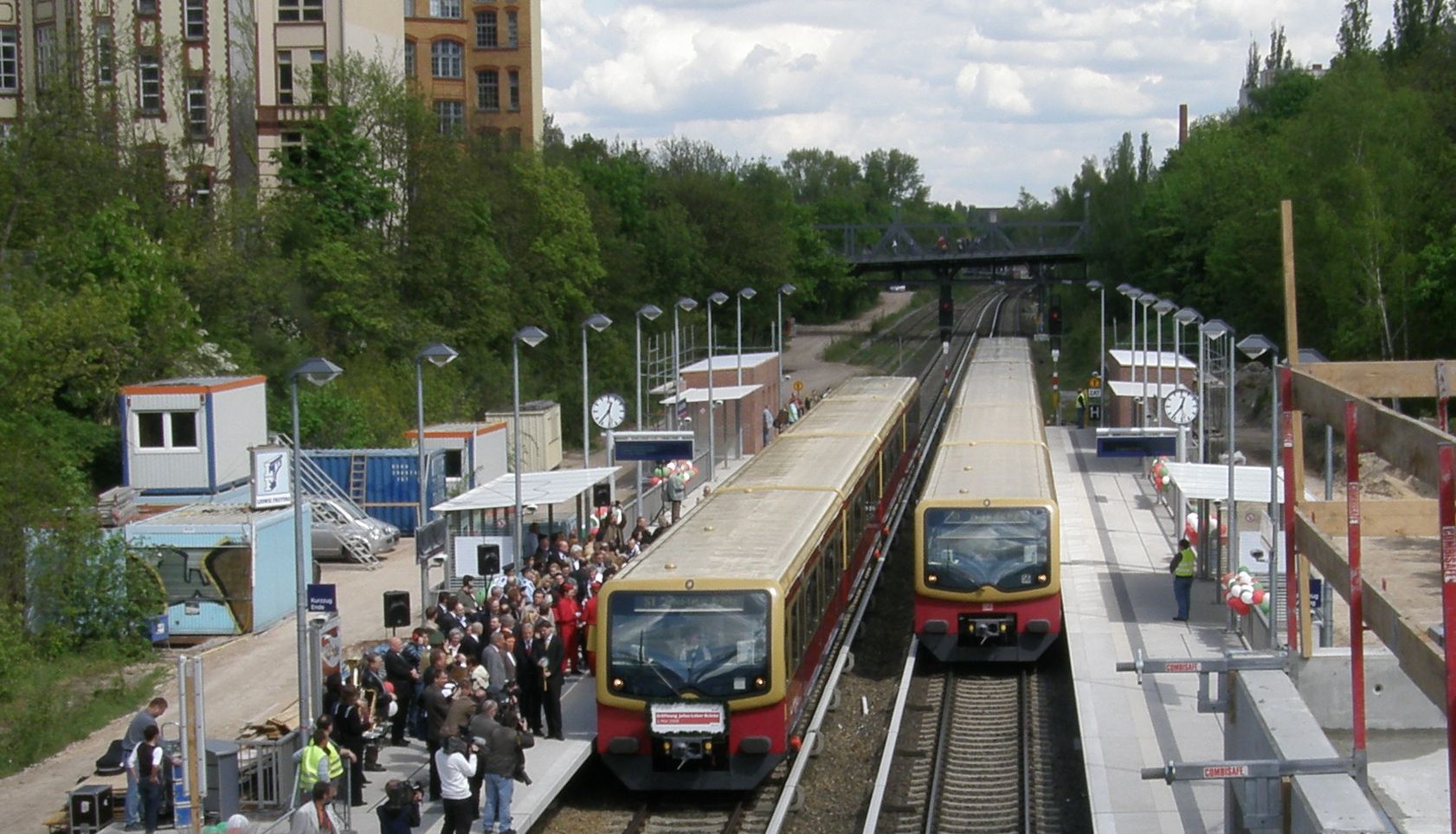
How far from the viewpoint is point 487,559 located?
2312 centimetres

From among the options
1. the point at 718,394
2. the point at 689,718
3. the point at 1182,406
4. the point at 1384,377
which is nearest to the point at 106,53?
the point at 718,394

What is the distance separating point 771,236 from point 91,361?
46.1m

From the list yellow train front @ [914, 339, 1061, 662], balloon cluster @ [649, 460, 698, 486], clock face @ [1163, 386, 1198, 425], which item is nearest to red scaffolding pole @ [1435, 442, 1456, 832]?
yellow train front @ [914, 339, 1061, 662]

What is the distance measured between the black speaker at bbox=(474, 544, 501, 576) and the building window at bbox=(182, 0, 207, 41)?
113 ft

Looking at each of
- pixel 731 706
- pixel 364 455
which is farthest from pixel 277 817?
pixel 364 455

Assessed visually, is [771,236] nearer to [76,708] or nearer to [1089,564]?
[1089,564]

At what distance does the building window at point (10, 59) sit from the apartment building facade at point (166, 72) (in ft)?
2.71

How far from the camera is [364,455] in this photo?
3528 cm

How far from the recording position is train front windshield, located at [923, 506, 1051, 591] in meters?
20.8

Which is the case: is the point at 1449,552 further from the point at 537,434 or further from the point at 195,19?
the point at 195,19

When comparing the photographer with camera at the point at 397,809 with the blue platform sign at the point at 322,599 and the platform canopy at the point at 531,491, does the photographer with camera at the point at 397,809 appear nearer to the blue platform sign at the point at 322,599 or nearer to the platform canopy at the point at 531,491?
the blue platform sign at the point at 322,599

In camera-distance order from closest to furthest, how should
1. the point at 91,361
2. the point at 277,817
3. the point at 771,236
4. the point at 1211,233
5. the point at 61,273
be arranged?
the point at 277,817
the point at 91,361
the point at 61,273
the point at 1211,233
the point at 771,236

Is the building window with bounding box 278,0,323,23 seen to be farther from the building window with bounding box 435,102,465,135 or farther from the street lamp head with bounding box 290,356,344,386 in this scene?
the street lamp head with bounding box 290,356,344,386

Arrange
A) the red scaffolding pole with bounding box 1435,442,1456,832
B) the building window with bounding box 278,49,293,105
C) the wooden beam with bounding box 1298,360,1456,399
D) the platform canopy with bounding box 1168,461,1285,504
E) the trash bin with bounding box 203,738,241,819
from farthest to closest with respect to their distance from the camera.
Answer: the building window with bounding box 278,49,293,105 < the platform canopy with bounding box 1168,461,1285,504 < the trash bin with bounding box 203,738,241,819 < the wooden beam with bounding box 1298,360,1456,399 < the red scaffolding pole with bounding box 1435,442,1456,832
